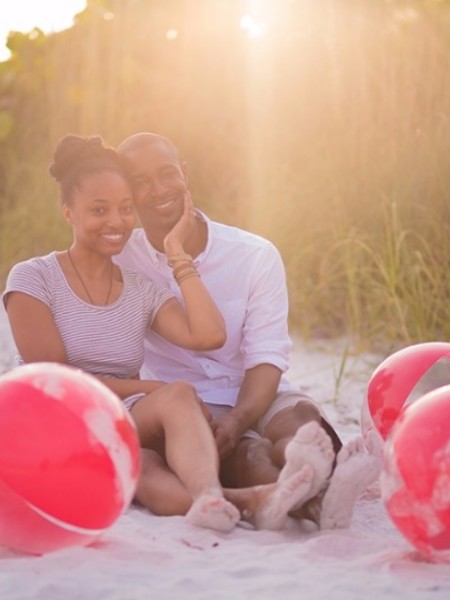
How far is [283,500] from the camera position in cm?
313

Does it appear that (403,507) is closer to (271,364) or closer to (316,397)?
(271,364)

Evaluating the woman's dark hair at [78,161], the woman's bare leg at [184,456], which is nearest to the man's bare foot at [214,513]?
the woman's bare leg at [184,456]

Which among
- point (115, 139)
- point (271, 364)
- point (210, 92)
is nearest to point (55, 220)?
point (115, 139)

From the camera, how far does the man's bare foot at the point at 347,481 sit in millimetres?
3131

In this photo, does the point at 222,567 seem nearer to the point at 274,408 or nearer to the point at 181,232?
the point at 274,408

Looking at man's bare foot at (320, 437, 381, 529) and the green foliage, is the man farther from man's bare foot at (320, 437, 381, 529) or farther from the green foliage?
the green foliage

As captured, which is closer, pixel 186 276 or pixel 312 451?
pixel 312 451

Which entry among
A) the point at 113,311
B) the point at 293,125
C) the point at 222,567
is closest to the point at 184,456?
the point at 222,567

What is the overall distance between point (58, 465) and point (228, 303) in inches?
56.5

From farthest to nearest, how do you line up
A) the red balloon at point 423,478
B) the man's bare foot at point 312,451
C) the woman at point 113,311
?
1. the woman at point 113,311
2. the man's bare foot at point 312,451
3. the red balloon at point 423,478

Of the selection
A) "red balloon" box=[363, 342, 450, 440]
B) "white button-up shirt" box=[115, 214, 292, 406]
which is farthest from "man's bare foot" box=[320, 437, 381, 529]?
"white button-up shirt" box=[115, 214, 292, 406]

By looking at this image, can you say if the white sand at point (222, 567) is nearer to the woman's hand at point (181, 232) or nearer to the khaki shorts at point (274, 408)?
the khaki shorts at point (274, 408)

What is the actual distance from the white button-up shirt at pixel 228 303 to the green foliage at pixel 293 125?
6.02 feet

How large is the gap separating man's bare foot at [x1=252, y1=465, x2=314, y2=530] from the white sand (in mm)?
48
